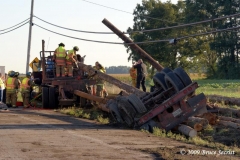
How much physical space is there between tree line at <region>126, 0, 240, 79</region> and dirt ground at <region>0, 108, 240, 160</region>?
47.7 metres

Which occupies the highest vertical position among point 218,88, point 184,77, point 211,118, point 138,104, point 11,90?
point 184,77

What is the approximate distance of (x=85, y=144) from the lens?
11.4 meters

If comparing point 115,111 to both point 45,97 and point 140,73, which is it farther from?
point 140,73

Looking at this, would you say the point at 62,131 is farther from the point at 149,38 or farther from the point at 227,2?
the point at 149,38

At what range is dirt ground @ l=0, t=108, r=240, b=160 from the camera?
10023mm

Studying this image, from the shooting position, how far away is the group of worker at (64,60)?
2247 centimetres

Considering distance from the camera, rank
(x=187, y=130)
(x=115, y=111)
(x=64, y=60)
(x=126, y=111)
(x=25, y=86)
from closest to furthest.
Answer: (x=187, y=130) → (x=126, y=111) → (x=115, y=111) → (x=64, y=60) → (x=25, y=86)

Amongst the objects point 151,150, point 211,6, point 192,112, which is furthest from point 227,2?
point 151,150

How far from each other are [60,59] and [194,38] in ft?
181

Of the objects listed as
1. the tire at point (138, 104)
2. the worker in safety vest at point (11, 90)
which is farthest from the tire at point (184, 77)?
the worker in safety vest at point (11, 90)

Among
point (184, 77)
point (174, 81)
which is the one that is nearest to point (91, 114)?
point (174, 81)

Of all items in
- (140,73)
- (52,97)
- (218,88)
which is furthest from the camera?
(218,88)

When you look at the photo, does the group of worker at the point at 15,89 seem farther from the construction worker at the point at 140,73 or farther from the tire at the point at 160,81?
the tire at the point at 160,81

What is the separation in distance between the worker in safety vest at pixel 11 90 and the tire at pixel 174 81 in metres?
10.7
